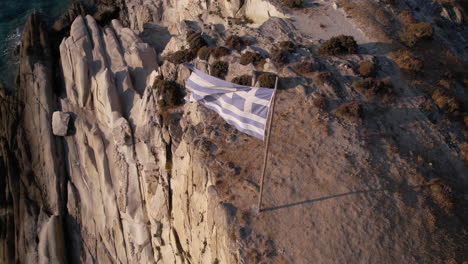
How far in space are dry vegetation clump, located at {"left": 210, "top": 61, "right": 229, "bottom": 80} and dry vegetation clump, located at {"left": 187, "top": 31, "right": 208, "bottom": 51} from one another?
3.11 meters

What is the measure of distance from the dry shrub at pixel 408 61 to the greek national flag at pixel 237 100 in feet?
48.1

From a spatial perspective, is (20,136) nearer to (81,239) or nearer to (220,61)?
(81,239)

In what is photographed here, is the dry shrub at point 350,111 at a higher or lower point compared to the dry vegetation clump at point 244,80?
lower

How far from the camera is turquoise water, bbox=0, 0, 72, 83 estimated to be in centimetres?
4566

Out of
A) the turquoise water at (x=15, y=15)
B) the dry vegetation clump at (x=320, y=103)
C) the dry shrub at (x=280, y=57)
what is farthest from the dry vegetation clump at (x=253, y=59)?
the turquoise water at (x=15, y=15)

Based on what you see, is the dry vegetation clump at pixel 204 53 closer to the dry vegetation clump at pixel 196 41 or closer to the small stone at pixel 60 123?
the dry vegetation clump at pixel 196 41

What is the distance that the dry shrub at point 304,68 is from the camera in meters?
27.8

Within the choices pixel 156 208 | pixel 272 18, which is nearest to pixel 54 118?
pixel 156 208

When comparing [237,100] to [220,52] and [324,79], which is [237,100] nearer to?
[324,79]

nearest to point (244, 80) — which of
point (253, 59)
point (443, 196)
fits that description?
point (253, 59)

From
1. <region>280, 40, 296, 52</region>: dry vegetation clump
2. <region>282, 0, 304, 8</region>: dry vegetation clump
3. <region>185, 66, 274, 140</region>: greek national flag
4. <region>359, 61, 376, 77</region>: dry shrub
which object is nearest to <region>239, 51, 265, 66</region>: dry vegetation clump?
<region>280, 40, 296, 52</region>: dry vegetation clump

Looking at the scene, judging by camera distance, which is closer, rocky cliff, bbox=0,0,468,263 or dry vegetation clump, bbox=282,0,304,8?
rocky cliff, bbox=0,0,468,263

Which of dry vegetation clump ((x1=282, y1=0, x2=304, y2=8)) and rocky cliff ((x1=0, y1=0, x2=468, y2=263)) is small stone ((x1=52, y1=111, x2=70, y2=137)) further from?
dry vegetation clump ((x1=282, y1=0, x2=304, y2=8))

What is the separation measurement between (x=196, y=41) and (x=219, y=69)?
415 centimetres
